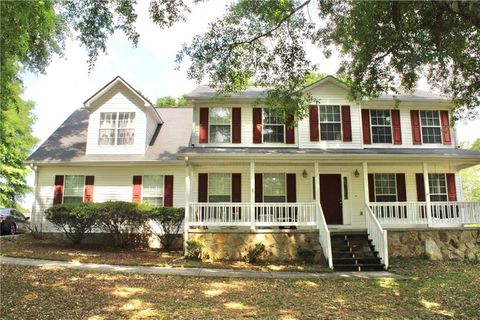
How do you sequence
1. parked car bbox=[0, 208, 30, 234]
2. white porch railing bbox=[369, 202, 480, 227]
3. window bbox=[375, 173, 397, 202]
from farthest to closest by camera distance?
A: parked car bbox=[0, 208, 30, 234] < window bbox=[375, 173, 397, 202] < white porch railing bbox=[369, 202, 480, 227]

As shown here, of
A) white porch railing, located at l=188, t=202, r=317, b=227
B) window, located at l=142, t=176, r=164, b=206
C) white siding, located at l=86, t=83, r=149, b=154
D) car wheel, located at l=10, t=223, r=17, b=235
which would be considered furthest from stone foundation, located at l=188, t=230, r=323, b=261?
car wheel, located at l=10, t=223, r=17, b=235

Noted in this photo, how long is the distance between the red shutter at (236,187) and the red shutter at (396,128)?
677 centimetres

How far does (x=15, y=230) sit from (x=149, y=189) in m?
8.91

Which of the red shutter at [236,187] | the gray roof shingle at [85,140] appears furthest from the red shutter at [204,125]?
the red shutter at [236,187]

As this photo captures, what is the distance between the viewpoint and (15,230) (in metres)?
18.4

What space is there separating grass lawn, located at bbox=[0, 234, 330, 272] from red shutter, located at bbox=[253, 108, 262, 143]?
5224mm

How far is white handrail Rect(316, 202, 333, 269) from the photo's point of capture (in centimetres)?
1073

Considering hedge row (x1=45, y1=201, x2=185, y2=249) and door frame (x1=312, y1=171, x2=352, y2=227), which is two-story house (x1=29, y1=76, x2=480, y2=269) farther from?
hedge row (x1=45, y1=201, x2=185, y2=249)

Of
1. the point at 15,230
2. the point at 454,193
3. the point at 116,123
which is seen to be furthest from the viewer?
Result: the point at 15,230

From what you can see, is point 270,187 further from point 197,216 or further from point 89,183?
point 89,183

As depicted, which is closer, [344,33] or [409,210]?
[344,33]

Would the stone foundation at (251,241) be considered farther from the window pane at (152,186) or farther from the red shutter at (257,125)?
the red shutter at (257,125)

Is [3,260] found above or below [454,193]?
below

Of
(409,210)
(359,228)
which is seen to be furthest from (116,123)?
(409,210)
